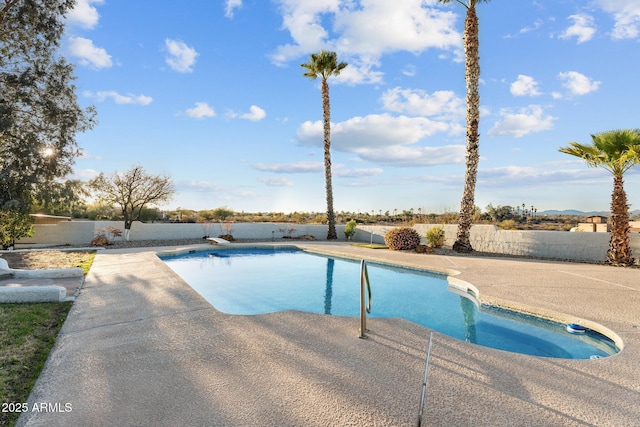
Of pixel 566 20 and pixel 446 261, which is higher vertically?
pixel 566 20

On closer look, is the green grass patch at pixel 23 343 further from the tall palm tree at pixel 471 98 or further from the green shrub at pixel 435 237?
the tall palm tree at pixel 471 98

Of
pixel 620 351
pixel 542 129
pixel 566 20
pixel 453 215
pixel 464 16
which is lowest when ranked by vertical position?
pixel 620 351

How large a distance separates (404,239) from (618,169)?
702cm

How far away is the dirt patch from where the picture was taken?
945 cm

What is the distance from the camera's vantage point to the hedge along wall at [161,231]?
1536 cm

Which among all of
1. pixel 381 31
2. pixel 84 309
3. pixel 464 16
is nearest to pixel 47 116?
pixel 84 309

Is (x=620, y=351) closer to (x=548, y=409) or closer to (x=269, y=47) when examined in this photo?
(x=548, y=409)

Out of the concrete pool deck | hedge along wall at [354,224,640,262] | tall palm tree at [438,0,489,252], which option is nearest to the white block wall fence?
hedge along wall at [354,224,640,262]

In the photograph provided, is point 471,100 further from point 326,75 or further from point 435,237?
point 326,75

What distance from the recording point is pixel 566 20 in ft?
33.3

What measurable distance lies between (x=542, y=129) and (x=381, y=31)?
6409 millimetres

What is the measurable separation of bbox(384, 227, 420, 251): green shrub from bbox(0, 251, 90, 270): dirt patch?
35.5 ft

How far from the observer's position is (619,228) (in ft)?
32.7

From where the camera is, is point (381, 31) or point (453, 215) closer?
point (381, 31)
